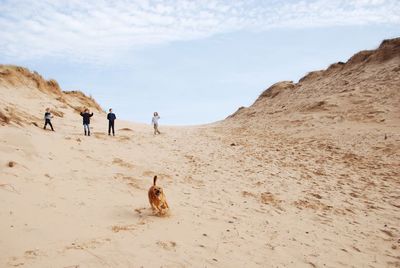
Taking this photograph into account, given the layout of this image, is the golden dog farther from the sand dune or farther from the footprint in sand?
the footprint in sand

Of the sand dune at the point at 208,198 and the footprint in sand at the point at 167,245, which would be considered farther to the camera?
the footprint in sand at the point at 167,245

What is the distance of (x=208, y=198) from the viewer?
9.66 m

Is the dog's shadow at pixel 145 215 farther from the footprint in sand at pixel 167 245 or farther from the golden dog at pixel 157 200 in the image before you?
the footprint in sand at pixel 167 245

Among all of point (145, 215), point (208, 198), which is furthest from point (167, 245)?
point (208, 198)

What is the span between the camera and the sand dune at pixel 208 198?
6.21 meters

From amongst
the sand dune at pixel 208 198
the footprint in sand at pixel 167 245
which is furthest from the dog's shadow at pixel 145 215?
the footprint in sand at pixel 167 245

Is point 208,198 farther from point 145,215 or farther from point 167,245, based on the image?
point 167,245

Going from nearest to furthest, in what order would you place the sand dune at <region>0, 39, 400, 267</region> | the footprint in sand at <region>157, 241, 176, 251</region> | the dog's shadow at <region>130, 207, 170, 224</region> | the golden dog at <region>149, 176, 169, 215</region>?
the sand dune at <region>0, 39, 400, 267</region>
the footprint in sand at <region>157, 241, 176, 251</region>
the dog's shadow at <region>130, 207, 170, 224</region>
the golden dog at <region>149, 176, 169, 215</region>

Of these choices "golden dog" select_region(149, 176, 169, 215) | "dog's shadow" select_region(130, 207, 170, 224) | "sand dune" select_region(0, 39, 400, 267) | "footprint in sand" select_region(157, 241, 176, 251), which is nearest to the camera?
"sand dune" select_region(0, 39, 400, 267)

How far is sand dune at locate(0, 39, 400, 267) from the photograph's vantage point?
6.21 meters

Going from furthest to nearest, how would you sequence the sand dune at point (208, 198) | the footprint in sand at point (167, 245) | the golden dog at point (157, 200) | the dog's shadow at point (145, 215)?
the golden dog at point (157, 200), the dog's shadow at point (145, 215), the footprint in sand at point (167, 245), the sand dune at point (208, 198)

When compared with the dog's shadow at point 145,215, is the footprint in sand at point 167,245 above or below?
below

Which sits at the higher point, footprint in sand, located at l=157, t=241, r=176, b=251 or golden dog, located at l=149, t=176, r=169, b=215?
golden dog, located at l=149, t=176, r=169, b=215

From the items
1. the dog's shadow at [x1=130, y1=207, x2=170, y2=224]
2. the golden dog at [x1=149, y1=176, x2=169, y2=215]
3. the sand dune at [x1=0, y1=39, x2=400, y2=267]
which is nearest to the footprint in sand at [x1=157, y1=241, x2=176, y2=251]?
the sand dune at [x1=0, y1=39, x2=400, y2=267]
